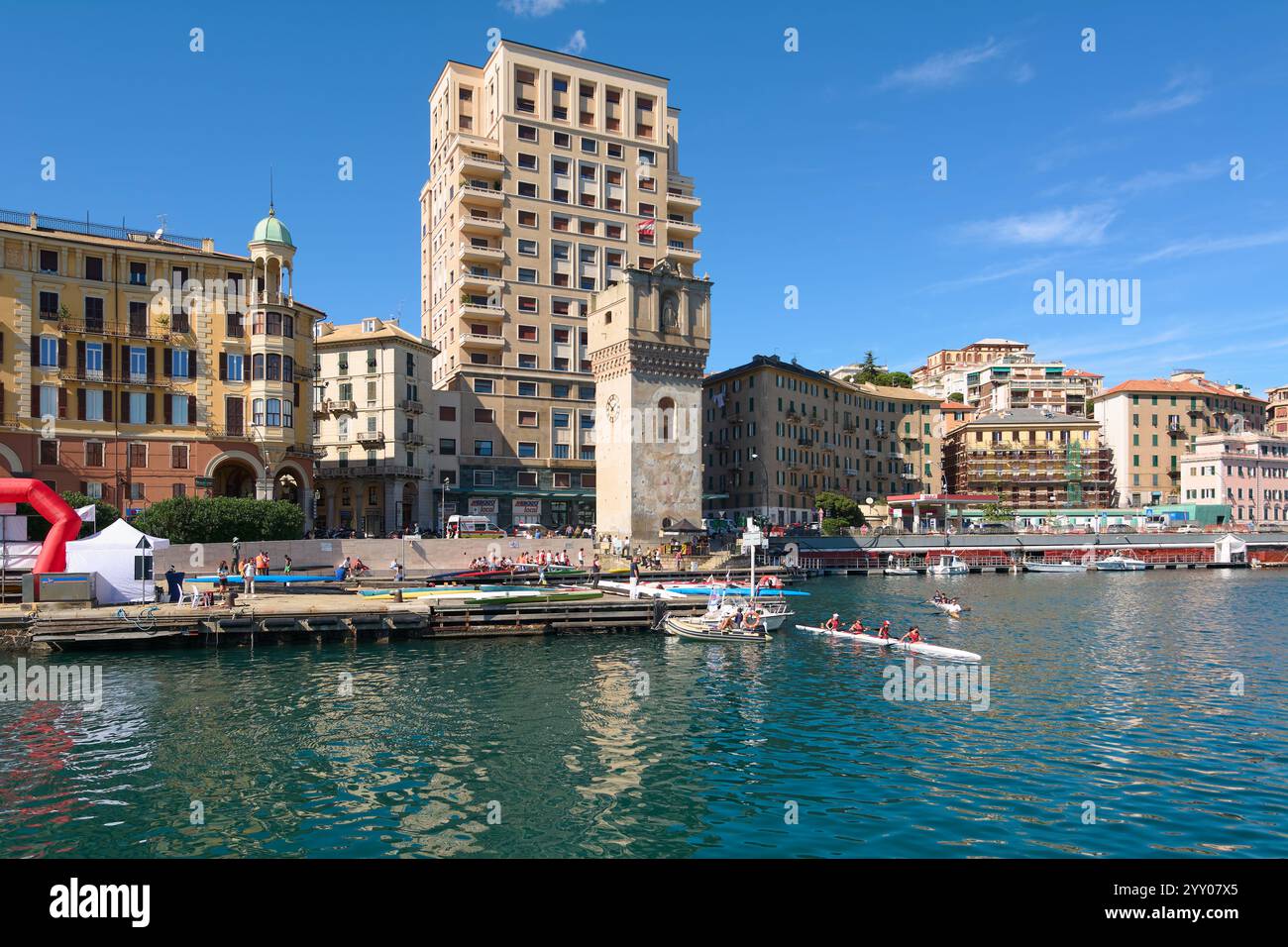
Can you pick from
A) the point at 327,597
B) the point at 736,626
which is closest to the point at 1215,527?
the point at 736,626

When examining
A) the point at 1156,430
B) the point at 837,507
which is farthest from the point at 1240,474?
the point at 837,507

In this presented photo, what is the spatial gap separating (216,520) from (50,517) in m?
13.0

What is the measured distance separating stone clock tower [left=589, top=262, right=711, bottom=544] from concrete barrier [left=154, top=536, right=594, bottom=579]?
284 inches

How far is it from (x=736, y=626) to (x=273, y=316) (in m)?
46.5

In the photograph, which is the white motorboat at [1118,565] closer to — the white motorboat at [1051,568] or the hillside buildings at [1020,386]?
the white motorboat at [1051,568]

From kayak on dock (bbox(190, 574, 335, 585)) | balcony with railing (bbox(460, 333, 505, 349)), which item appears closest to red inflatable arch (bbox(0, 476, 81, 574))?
kayak on dock (bbox(190, 574, 335, 585))

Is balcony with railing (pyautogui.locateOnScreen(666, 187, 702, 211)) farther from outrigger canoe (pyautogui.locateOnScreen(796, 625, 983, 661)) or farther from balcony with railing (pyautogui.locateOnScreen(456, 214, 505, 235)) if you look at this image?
outrigger canoe (pyautogui.locateOnScreen(796, 625, 983, 661))

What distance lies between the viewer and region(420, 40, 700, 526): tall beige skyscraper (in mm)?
91000

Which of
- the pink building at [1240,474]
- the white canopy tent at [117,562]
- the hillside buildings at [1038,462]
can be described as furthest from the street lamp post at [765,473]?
the white canopy tent at [117,562]

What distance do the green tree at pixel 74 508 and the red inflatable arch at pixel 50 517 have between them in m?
4.06

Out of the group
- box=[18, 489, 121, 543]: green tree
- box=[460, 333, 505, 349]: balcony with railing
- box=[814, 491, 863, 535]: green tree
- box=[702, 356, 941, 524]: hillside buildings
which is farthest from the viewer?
box=[814, 491, 863, 535]: green tree

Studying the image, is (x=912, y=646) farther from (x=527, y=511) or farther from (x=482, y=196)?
(x=482, y=196)

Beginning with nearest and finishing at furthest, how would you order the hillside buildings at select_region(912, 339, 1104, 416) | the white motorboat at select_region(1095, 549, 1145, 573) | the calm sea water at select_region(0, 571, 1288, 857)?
1. the calm sea water at select_region(0, 571, 1288, 857)
2. the white motorboat at select_region(1095, 549, 1145, 573)
3. the hillside buildings at select_region(912, 339, 1104, 416)
